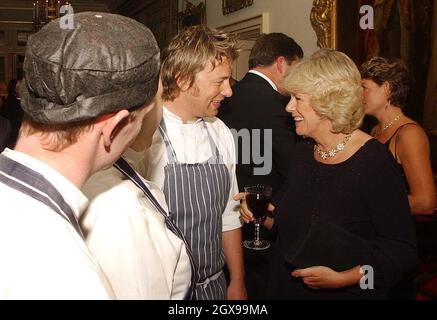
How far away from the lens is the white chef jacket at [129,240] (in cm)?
83

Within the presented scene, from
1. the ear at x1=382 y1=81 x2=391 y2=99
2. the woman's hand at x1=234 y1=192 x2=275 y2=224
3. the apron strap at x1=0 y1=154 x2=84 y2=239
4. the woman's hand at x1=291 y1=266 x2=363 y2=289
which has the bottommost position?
the woman's hand at x1=291 y1=266 x2=363 y2=289

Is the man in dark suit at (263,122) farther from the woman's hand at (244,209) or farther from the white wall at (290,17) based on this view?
the white wall at (290,17)

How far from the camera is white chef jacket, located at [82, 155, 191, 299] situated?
827mm

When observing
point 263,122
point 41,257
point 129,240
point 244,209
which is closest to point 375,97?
Answer: point 263,122

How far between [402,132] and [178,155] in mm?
1404

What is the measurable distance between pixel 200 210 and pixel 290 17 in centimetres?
289

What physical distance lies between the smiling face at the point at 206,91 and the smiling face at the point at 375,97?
1.13 m

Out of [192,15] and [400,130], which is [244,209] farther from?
[192,15]

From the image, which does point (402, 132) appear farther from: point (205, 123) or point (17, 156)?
point (17, 156)

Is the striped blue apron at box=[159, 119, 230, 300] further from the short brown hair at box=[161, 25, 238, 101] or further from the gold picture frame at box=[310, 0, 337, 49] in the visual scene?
the gold picture frame at box=[310, 0, 337, 49]

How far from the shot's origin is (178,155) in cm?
187

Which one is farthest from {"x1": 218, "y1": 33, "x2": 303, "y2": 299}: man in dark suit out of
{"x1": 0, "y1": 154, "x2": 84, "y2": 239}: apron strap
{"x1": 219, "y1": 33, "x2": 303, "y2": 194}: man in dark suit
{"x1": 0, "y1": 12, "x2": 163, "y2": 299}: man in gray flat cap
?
{"x1": 0, "y1": 154, "x2": 84, "y2": 239}: apron strap

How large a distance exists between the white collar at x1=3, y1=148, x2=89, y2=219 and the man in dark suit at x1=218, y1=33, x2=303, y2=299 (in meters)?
1.86

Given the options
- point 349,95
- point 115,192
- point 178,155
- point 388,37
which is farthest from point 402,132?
point 115,192
